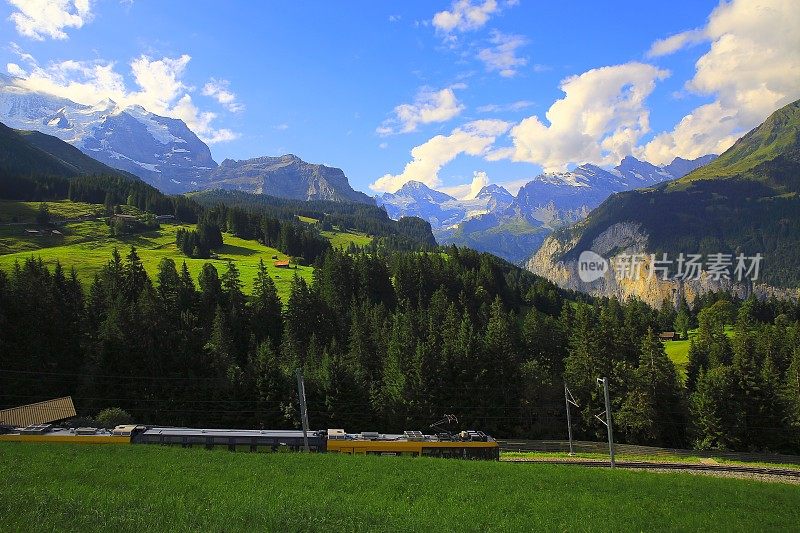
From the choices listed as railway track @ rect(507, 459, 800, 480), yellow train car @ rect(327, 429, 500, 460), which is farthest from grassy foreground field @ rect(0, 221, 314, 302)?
railway track @ rect(507, 459, 800, 480)

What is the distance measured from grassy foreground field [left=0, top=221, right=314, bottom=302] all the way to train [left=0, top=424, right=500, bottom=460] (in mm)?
76272

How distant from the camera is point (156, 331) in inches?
2542

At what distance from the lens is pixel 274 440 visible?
40.8 m

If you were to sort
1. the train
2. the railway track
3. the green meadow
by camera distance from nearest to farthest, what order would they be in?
the train → the railway track → the green meadow

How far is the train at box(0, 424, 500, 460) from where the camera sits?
3834 centimetres

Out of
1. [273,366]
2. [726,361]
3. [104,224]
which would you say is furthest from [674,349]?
[104,224]

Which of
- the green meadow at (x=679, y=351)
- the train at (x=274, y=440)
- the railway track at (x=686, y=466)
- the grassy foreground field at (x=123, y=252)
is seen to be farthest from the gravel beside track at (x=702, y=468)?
the grassy foreground field at (x=123, y=252)

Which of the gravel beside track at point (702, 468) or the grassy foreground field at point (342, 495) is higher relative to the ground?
the grassy foreground field at point (342, 495)

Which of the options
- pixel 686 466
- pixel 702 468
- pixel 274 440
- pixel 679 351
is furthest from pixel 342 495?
pixel 679 351

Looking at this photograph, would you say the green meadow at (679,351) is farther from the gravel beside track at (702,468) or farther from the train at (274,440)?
the train at (274,440)

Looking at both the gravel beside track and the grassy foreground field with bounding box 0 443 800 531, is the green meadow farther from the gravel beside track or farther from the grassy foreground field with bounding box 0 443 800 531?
the grassy foreground field with bounding box 0 443 800 531

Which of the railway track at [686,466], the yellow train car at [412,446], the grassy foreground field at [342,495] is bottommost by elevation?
the railway track at [686,466]

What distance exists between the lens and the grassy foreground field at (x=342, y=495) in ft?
60.6

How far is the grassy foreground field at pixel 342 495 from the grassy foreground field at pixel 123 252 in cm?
8847
